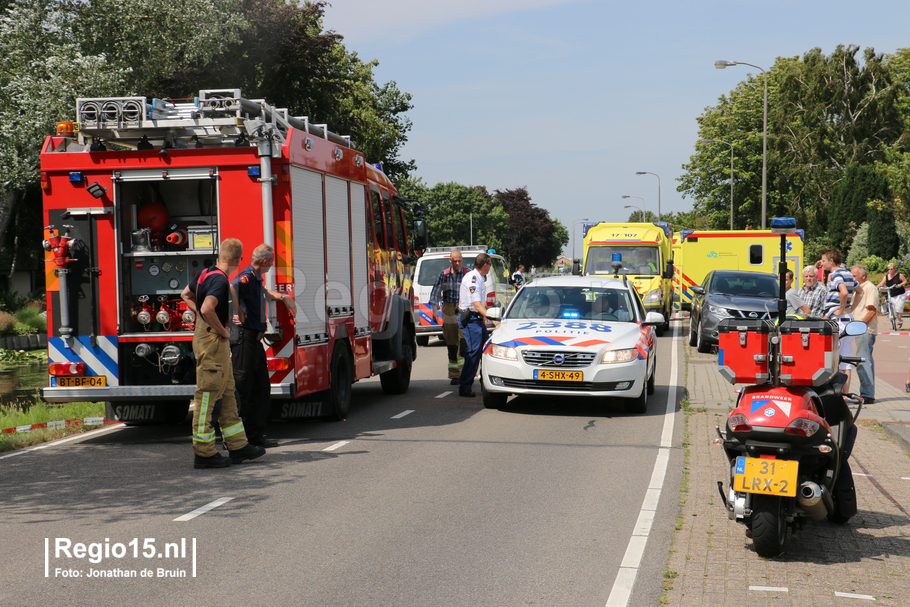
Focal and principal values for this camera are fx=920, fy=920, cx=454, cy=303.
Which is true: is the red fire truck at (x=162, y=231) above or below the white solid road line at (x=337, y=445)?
above

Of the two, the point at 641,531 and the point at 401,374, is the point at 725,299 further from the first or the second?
the point at 641,531

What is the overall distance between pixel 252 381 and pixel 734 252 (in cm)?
1920

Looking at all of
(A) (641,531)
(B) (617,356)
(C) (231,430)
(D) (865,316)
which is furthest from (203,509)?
(D) (865,316)

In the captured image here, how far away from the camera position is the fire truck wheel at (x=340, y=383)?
10.1 meters

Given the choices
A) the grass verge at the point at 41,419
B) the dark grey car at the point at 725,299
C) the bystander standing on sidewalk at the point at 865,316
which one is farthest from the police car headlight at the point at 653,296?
the grass verge at the point at 41,419

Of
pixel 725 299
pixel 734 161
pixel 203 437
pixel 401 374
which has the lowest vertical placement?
pixel 401 374

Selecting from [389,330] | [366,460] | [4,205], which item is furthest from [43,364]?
[366,460]

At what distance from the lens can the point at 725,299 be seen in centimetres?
1914

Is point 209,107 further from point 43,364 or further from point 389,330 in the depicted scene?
point 43,364

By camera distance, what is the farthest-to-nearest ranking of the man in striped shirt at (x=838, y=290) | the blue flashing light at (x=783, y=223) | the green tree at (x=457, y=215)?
the green tree at (x=457, y=215) < the man in striped shirt at (x=838, y=290) < the blue flashing light at (x=783, y=223)

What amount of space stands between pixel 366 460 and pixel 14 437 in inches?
154

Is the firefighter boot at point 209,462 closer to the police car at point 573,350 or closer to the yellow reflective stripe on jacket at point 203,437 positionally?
the yellow reflective stripe on jacket at point 203,437

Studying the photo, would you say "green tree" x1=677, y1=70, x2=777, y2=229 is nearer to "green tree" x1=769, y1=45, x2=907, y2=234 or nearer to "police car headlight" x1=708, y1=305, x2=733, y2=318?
"green tree" x1=769, y1=45, x2=907, y2=234

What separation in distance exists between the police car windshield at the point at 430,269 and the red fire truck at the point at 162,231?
1235 centimetres
